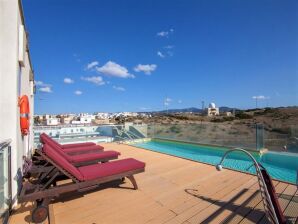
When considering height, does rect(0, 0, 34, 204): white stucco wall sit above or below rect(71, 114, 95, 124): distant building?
above

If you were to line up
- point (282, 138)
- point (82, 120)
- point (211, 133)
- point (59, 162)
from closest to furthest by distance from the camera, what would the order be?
point (59, 162), point (282, 138), point (211, 133), point (82, 120)

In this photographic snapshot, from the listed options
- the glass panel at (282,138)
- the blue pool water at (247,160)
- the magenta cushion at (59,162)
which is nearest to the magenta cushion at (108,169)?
the magenta cushion at (59,162)

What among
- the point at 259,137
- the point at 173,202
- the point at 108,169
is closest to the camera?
the point at 173,202

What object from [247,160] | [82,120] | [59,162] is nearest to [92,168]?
[59,162]

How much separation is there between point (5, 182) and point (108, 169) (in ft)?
4.38

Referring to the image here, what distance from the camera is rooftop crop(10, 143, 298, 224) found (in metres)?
2.47

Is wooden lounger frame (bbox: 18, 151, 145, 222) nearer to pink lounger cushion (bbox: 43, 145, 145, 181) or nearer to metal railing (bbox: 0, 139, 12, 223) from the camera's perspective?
pink lounger cushion (bbox: 43, 145, 145, 181)

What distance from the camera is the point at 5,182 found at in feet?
7.85

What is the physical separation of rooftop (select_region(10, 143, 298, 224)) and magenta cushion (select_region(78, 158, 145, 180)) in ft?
1.35

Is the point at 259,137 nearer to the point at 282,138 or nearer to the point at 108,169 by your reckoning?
the point at 282,138

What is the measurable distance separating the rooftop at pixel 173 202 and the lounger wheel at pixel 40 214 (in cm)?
12

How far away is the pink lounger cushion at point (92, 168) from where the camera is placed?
8.86ft

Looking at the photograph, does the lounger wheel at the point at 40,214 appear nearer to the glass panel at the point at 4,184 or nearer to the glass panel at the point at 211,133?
the glass panel at the point at 4,184

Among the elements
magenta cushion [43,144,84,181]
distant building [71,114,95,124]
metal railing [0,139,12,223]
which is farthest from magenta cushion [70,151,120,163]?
distant building [71,114,95,124]
